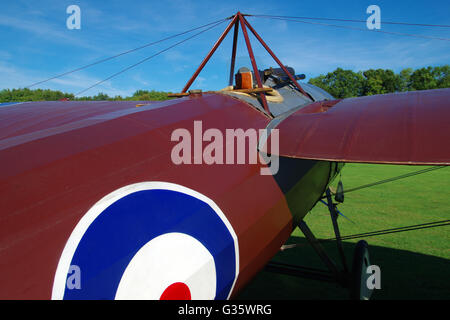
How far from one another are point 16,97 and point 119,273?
6691 centimetres

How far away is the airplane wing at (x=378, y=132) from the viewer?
2082 mm

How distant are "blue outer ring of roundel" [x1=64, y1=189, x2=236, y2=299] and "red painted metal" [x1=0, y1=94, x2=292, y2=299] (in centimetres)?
9

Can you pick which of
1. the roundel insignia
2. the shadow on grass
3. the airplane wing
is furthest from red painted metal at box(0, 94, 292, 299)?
the shadow on grass

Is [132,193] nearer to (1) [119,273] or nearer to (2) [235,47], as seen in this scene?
(1) [119,273]

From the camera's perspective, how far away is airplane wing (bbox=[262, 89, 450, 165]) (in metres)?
2.08

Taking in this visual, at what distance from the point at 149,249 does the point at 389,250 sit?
617 cm

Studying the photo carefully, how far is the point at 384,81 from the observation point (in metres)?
53.6

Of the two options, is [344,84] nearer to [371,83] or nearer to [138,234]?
[371,83]

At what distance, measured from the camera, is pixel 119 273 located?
137cm

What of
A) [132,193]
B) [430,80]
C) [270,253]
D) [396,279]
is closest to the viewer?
[132,193]

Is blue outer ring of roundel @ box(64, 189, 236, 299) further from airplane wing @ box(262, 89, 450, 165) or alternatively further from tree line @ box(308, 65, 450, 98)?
tree line @ box(308, 65, 450, 98)

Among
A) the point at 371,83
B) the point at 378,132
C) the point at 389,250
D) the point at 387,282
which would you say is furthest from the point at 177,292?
the point at 371,83

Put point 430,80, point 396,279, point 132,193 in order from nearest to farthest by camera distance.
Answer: point 132,193 → point 396,279 → point 430,80

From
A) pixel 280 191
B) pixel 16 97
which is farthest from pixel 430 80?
pixel 16 97
